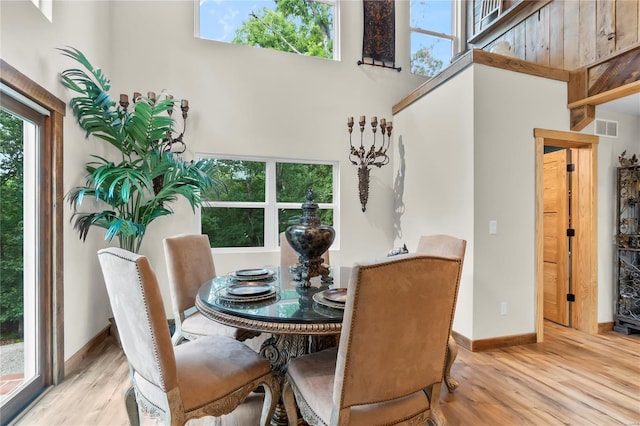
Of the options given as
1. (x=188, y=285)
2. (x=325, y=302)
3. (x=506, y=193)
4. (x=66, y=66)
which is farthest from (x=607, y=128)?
(x=66, y=66)

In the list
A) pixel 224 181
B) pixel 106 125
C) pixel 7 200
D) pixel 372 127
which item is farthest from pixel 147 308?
pixel 372 127

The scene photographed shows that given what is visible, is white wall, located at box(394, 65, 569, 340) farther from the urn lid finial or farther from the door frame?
the urn lid finial

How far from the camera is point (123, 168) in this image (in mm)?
2576

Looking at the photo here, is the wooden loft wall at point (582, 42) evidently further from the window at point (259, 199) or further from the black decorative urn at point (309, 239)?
the black decorative urn at point (309, 239)

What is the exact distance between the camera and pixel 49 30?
221 centimetres

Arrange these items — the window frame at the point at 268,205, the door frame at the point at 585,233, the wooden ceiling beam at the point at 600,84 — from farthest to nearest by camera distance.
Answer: the window frame at the point at 268,205, the door frame at the point at 585,233, the wooden ceiling beam at the point at 600,84

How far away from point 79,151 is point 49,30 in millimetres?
888

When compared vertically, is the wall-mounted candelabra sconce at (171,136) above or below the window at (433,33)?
below

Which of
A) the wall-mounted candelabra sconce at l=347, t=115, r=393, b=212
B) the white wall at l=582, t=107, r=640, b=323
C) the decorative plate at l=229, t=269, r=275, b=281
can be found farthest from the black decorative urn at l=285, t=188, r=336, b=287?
the white wall at l=582, t=107, r=640, b=323

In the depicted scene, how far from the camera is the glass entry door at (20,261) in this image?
73.5 inches

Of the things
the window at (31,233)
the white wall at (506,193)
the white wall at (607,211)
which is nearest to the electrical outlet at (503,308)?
the white wall at (506,193)

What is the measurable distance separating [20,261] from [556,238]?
4.90 meters

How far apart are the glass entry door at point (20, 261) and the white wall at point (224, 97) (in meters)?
0.25

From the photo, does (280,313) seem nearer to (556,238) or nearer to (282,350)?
(282,350)
